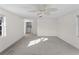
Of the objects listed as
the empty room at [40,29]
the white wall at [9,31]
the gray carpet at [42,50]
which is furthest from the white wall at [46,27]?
the gray carpet at [42,50]

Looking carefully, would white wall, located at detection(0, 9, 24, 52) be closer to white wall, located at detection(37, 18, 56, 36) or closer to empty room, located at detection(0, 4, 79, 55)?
empty room, located at detection(0, 4, 79, 55)

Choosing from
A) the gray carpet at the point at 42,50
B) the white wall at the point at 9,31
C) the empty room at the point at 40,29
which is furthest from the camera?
the white wall at the point at 9,31

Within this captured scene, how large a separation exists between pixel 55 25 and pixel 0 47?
881cm

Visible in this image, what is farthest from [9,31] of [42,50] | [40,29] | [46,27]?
[46,27]

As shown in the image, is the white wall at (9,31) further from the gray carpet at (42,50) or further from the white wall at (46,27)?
the white wall at (46,27)

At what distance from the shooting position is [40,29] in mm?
12594

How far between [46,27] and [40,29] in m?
0.76

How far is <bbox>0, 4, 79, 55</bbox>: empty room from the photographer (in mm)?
5023

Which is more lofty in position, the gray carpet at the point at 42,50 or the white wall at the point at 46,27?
the white wall at the point at 46,27

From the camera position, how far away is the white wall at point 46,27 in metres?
12.6

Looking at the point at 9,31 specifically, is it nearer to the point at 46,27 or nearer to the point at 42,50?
the point at 42,50

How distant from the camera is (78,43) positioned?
5.66 meters

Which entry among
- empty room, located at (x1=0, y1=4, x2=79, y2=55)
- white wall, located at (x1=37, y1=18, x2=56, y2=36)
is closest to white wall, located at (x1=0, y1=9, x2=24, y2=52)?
empty room, located at (x1=0, y1=4, x2=79, y2=55)
